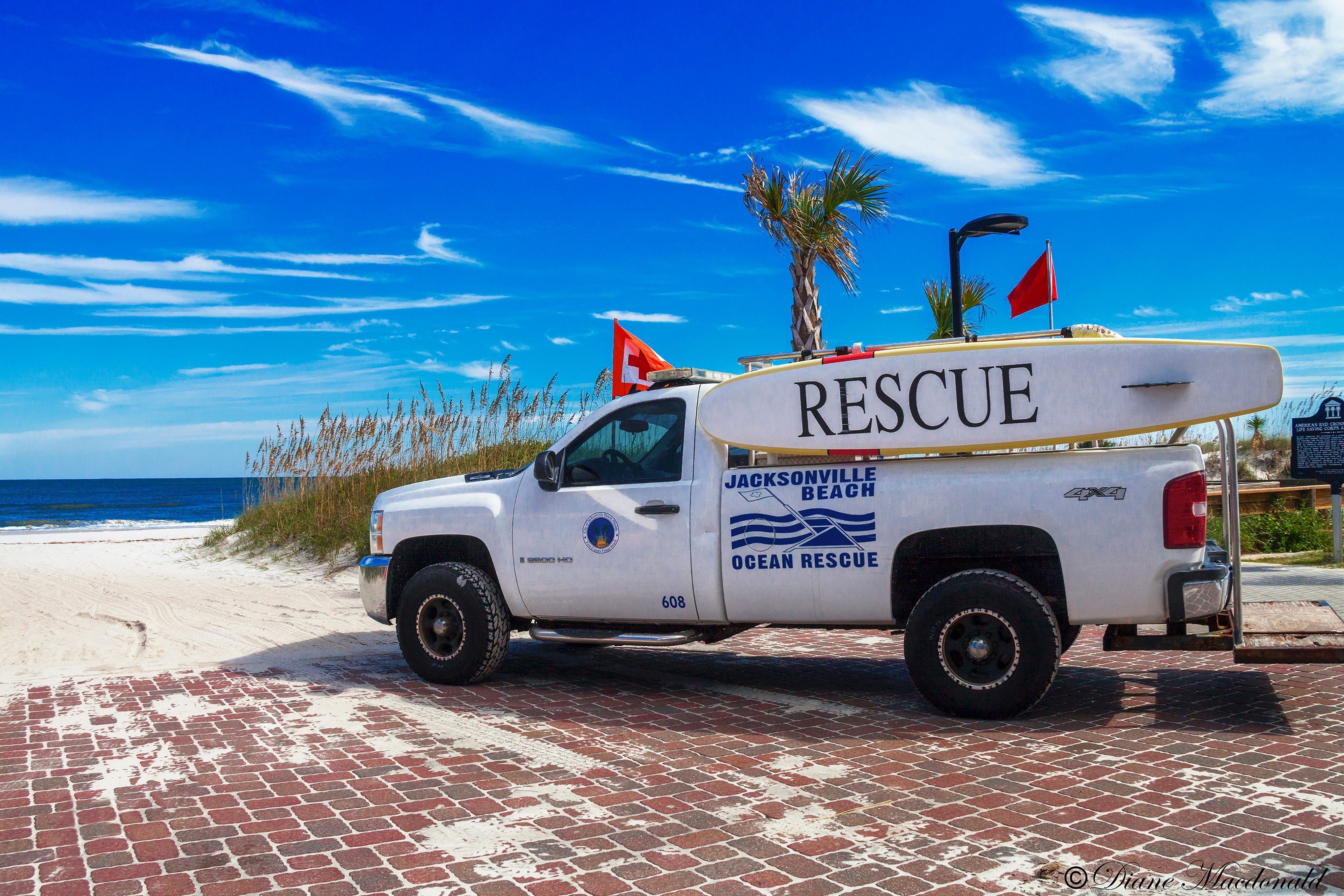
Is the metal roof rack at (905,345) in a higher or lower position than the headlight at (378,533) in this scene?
higher

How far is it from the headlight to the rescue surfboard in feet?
10.2

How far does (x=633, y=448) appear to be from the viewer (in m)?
7.18

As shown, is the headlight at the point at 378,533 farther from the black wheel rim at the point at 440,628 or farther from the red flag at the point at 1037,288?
the red flag at the point at 1037,288

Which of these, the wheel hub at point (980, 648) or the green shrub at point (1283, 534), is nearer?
the wheel hub at point (980, 648)

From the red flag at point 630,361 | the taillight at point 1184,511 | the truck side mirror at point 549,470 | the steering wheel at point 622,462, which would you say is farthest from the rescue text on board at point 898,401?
the red flag at point 630,361

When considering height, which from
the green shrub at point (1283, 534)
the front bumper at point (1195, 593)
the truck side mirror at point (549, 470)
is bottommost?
the green shrub at point (1283, 534)

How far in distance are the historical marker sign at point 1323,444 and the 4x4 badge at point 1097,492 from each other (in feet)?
36.1

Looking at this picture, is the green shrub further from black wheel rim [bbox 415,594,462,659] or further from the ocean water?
the ocean water

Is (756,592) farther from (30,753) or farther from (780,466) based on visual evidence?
(30,753)

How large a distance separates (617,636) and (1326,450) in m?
12.6

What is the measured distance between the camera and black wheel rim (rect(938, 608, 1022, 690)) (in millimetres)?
5926

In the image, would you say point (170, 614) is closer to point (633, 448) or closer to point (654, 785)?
point (633, 448)

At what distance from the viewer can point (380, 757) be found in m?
5.45

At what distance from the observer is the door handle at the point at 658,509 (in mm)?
6754
